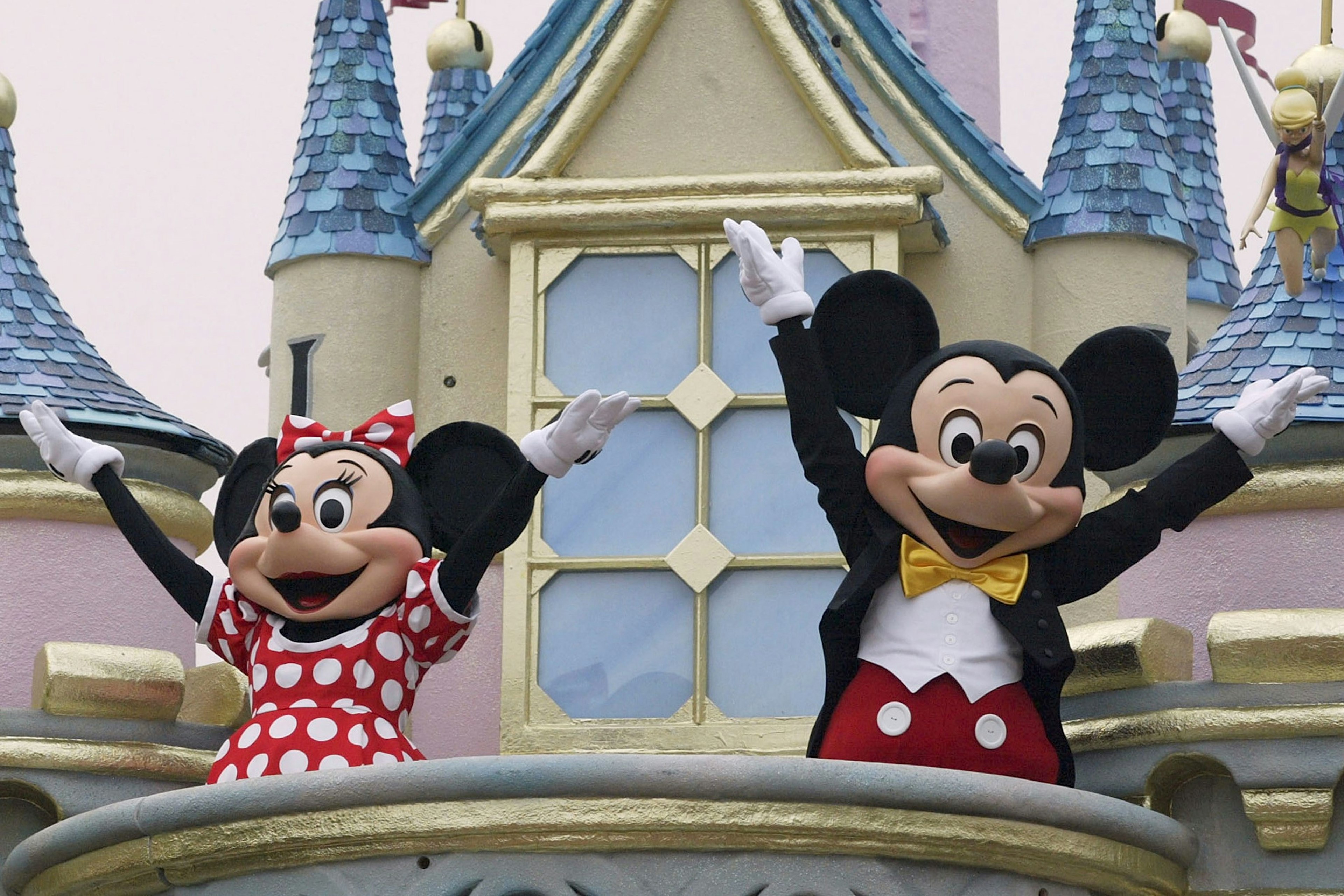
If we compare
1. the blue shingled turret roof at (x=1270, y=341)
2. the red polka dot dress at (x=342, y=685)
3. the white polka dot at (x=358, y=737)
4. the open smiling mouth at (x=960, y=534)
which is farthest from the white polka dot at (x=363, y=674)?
the blue shingled turret roof at (x=1270, y=341)

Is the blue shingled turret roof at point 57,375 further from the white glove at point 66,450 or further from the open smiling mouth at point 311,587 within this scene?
the open smiling mouth at point 311,587

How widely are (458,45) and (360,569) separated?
4059 millimetres

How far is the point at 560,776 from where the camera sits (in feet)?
14.9

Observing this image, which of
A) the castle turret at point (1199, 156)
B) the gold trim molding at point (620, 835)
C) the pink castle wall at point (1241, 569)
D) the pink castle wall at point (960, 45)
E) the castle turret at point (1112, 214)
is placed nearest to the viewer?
the gold trim molding at point (620, 835)

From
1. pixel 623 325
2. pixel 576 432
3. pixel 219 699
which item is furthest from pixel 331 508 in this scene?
pixel 623 325

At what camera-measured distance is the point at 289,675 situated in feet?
18.5

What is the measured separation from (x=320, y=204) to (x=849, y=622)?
2920 millimetres

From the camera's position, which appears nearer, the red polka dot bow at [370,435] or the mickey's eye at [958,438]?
the mickey's eye at [958,438]

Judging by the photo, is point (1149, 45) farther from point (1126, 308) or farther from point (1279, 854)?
point (1279, 854)

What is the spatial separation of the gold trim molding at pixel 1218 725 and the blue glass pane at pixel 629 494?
1.65m

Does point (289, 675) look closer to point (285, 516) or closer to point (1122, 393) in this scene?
point (285, 516)

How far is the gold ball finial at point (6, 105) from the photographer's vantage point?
25.1ft

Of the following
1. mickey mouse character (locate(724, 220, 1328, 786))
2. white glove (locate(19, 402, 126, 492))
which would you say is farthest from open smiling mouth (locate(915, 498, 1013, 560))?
white glove (locate(19, 402, 126, 492))

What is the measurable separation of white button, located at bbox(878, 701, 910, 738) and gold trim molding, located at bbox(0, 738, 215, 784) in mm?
1984
